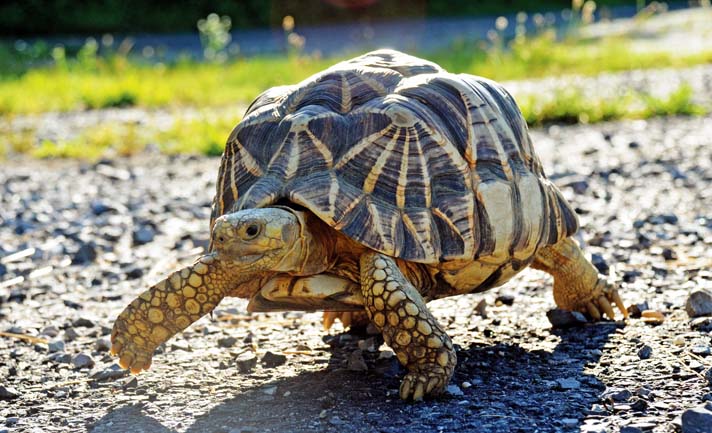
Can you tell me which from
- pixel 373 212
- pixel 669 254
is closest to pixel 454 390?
pixel 373 212

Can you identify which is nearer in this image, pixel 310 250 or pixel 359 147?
pixel 310 250

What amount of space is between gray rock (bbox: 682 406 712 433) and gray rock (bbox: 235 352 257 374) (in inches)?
58.0

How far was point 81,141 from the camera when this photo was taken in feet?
27.7

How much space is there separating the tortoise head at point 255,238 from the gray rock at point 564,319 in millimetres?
1215

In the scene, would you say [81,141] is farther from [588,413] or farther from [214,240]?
[588,413]

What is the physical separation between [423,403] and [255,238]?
0.71 metres

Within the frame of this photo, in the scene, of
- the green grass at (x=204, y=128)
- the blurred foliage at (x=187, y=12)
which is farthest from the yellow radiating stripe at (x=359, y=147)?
the blurred foliage at (x=187, y=12)

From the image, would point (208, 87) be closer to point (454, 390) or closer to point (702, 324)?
point (702, 324)

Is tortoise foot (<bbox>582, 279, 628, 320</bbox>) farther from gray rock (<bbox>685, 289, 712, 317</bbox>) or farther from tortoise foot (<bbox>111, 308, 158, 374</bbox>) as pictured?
tortoise foot (<bbox>111, 308, 158, 374</bbox>)

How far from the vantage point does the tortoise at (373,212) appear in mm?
3043

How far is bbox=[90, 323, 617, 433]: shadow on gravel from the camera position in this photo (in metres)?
2.86

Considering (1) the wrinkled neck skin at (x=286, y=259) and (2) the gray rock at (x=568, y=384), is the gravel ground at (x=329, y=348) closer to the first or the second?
(2) the gray rock at (x=568, y=384)

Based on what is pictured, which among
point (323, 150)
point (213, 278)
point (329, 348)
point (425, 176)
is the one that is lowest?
point (329, 348)

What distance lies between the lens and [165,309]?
3223mm
